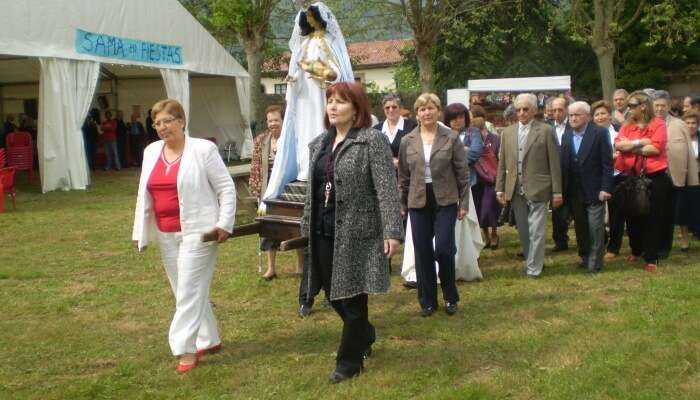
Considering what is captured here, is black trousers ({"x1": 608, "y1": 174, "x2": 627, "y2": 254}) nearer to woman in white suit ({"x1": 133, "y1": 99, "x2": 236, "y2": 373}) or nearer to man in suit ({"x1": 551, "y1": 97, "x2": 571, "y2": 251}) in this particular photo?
man in suit ({"x1": 551, "y1": 97, "x2": 571, "y2": 251})

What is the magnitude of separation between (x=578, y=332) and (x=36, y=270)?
18.5 feet

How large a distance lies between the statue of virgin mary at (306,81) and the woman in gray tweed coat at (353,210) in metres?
1.79

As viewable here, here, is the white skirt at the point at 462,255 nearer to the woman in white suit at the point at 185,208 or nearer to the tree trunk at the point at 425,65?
the woman in white suit at the point at 185,208

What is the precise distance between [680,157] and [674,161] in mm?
71

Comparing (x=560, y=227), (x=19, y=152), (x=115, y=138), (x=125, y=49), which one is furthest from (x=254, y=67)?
(x=560, y=227)

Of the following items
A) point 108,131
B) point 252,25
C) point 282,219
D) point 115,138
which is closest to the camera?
point 282,219

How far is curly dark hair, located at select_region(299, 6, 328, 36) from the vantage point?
6.37m

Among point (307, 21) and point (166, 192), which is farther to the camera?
point (307, 21)

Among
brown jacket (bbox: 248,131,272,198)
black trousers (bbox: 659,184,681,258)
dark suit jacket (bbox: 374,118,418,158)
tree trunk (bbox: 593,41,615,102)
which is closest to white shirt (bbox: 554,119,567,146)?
black trousers (bbox: 659,184,681,258)

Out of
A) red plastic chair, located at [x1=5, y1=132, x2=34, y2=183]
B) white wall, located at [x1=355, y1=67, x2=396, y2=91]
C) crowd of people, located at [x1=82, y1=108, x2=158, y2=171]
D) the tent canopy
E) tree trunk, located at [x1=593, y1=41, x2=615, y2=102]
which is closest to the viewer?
the tent canopy

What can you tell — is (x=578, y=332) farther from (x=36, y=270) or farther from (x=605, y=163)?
(x=36, y=270)

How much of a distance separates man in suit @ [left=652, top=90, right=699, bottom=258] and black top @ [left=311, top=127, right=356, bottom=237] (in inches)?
179

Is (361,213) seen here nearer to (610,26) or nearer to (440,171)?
(440,171)

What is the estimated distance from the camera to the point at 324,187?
182 inches
